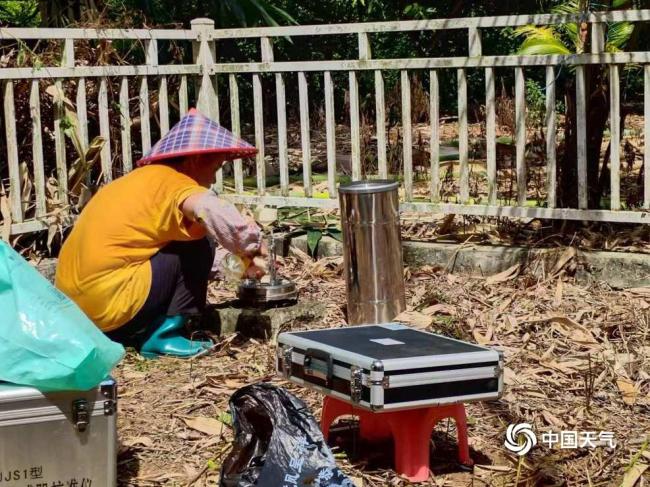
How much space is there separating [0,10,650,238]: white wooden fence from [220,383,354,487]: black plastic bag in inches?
134

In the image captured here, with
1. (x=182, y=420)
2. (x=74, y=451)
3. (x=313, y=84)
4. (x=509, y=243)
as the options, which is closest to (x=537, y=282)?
(x=509, y=243)

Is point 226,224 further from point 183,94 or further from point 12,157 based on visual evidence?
point 183,94

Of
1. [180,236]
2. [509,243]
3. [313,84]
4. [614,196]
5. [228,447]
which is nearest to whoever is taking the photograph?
[228,447]

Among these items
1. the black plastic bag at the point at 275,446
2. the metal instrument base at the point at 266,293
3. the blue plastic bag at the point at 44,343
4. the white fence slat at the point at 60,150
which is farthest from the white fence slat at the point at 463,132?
the blue plastic bag at the point at 44,343

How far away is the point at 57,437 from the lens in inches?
141

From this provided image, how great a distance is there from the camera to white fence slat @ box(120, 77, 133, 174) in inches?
294

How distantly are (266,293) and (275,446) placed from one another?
258 cm

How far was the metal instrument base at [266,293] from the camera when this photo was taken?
6125mm

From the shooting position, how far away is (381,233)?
607cm

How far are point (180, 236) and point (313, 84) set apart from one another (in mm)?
10649

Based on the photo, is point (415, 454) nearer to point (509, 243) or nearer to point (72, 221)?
point (509, 243)

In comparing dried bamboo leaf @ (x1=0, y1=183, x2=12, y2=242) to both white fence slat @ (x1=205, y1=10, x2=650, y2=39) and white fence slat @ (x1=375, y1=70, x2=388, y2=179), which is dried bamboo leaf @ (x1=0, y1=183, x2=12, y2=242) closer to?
white fence slat @ (x1=205, y1=10, x2=650, y2=39)

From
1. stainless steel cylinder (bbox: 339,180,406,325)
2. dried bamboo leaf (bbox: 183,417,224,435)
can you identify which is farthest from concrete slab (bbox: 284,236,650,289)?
dried bamboo leaf (bbox: 183,417,224,435)

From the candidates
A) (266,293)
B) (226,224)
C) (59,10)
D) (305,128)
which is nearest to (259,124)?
(305,128)
